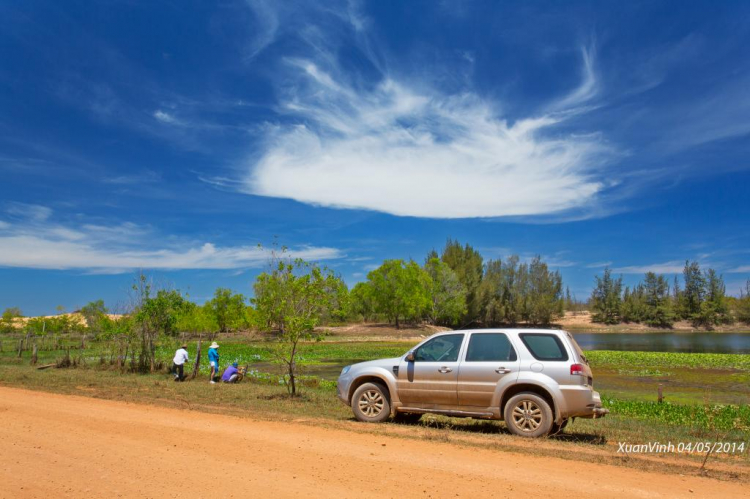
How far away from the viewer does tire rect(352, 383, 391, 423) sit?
10.4m

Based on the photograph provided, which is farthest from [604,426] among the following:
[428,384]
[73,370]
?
[73,370]

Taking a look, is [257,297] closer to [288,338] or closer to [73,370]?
[288,338]

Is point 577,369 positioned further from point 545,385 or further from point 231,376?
point 231,376

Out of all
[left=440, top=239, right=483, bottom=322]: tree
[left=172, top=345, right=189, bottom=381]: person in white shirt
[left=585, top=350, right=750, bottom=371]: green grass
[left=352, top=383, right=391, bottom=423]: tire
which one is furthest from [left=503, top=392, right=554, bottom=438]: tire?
[left=440, top=239, right=483, bottom=322]: tree

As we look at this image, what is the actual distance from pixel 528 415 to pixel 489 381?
87 cm

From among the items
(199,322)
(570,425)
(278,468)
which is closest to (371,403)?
(278,468)

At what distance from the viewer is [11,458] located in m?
7.35

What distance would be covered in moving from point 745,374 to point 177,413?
106 feet

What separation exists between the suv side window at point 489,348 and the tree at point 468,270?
86689 millimetres

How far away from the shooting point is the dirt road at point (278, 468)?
589cm

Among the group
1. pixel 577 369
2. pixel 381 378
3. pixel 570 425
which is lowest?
pixel 570 425

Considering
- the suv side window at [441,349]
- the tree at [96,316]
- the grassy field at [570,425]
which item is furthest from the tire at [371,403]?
the tree at [96,316]

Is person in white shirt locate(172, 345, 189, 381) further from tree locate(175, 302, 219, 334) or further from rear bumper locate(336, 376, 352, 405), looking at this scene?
tree locate(175, 302, 219, 334)

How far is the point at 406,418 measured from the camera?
11023 millimetres
